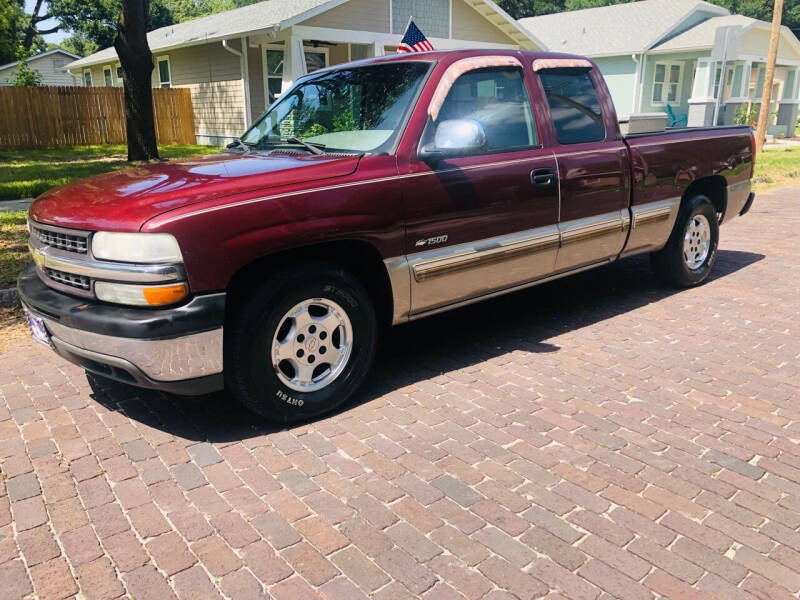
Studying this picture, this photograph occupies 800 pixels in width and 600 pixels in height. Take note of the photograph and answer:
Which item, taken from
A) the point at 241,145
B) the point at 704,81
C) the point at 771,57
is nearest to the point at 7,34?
the point at 704,81

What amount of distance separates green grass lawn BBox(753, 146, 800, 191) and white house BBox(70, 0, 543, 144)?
8.14 m

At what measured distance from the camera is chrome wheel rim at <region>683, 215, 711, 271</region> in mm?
6428

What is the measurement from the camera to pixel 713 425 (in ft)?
12.6

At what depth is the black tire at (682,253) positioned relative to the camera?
20.6ft

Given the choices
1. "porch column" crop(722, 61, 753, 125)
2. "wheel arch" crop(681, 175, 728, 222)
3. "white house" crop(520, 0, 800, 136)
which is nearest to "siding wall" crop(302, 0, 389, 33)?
"white house" crop(520, 0, 800, 136)

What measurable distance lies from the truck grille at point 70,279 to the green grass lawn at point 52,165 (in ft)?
27.3

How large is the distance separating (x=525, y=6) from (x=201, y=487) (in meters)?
60.9

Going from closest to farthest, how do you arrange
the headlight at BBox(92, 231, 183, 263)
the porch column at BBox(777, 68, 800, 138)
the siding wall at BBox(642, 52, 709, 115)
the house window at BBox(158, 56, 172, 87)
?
the headlight at BBox(92, 231, 183, 263) → the house window at BBox(158, 56, 172, 87) → the siding wall at BBox(642, 52, 709, 115) → the porch column at BBox(777, 68, 800, 138)

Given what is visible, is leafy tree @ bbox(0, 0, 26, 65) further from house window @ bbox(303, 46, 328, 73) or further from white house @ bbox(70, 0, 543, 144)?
house window @ bbox(303, 46, 328, 73)

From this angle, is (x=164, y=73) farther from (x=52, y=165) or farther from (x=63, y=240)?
(x=63, y=240)

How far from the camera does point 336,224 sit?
3770 millimetres

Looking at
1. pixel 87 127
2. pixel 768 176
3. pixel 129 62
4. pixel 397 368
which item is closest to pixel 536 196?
pixel 397 368

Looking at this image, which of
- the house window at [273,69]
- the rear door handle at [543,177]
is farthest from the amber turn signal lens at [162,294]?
the house window at [273,69]

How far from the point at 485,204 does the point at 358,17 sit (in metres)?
16.4
